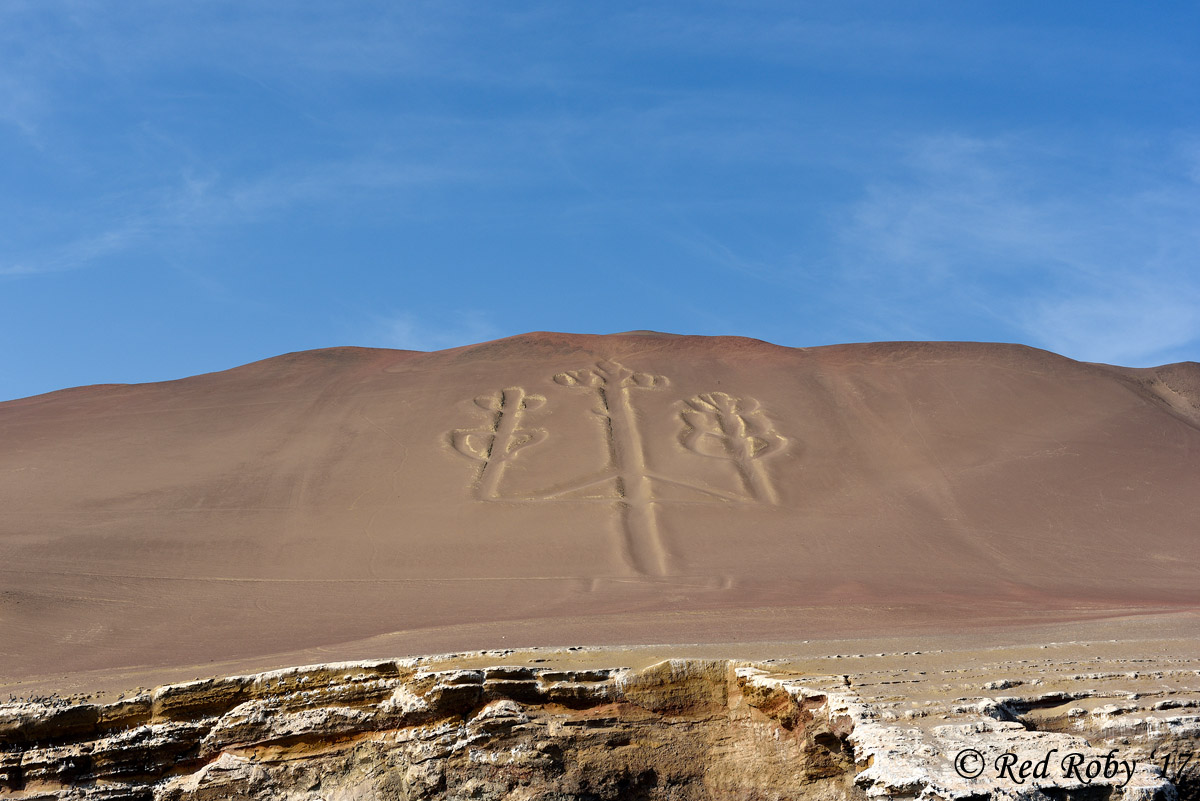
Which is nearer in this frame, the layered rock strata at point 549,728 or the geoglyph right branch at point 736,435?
the layered rock strata at point 549,728

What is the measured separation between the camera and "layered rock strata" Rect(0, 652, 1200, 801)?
6.34 meters

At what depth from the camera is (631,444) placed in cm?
2888

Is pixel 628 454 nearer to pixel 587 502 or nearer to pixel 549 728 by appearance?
pixel 587 502

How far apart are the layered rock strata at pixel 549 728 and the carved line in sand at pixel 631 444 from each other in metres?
14.0

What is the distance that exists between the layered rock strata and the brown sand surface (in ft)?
15.8

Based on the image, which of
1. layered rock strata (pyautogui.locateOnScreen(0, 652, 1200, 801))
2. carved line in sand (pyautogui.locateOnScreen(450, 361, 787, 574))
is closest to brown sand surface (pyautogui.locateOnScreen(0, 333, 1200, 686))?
carved line in sand (pyautogui.locateOnScreen(450, 361, 787, 574))

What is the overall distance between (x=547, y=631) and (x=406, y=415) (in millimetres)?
18519

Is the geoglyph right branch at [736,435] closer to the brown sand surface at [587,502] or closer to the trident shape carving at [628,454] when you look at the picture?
the brown sand surface at [587,502]

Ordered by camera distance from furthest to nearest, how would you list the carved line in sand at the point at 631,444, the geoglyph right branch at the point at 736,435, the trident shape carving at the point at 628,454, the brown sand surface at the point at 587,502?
the geoglyph right branch at the point at 736,435, the carved line in sand at the point at 631,444, the trident shape carving at the point at 628,454, the brown sand surface at the point at 587,502

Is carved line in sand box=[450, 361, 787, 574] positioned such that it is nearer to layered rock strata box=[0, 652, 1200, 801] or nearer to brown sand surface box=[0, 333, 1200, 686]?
brown sand surface box=[0, 333, 1200, 686]

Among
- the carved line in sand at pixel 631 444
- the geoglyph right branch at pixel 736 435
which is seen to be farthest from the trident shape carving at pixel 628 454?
the geoglyph right branch at pixel 736 435

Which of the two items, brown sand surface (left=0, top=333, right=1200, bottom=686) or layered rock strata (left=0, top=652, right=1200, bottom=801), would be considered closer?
layered rock strata (left=0, top=652, right=1200, bottom=801)

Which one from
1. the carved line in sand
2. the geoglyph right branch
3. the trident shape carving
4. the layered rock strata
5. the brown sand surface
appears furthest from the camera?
the geoglyph right branch

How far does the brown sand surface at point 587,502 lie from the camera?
53.4ft
